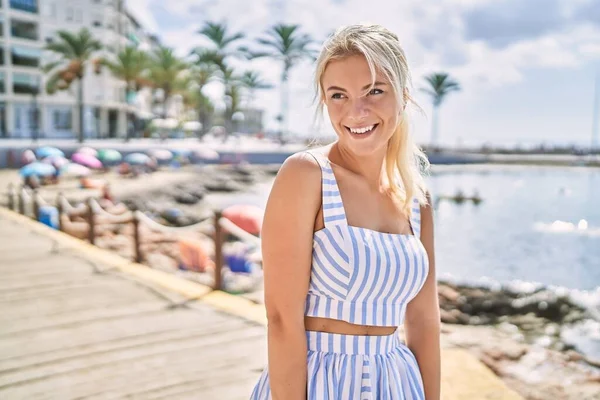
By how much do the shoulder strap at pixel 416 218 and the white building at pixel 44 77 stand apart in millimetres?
53145

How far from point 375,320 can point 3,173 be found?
31.3 metres

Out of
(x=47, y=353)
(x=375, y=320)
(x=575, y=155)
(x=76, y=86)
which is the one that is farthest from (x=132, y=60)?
(x=575, y=155)

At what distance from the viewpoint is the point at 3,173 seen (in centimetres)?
2889

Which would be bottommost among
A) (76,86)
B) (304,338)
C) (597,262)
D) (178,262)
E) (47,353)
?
(597,262)

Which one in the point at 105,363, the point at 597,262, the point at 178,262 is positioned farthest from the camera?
the point at 597,262

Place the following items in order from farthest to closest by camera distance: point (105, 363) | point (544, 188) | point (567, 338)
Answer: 1. point (544, 188)
2. point (567, 338)
3. point (105, 363)

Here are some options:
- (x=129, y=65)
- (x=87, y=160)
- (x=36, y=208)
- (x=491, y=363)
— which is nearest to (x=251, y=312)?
(x=491, y=363)

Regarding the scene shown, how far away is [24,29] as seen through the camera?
52.3 m

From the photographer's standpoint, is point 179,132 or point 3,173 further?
point 179,132

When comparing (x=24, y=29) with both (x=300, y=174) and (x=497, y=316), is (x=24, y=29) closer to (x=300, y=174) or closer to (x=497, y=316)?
(x=497, y=316)

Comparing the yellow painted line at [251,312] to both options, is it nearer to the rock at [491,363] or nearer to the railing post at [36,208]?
the rock at [491,363]

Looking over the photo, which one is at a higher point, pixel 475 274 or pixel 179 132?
pixel 179 132

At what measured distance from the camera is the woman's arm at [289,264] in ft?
4.62

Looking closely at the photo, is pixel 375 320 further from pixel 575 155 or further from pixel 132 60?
pixel 575 155
